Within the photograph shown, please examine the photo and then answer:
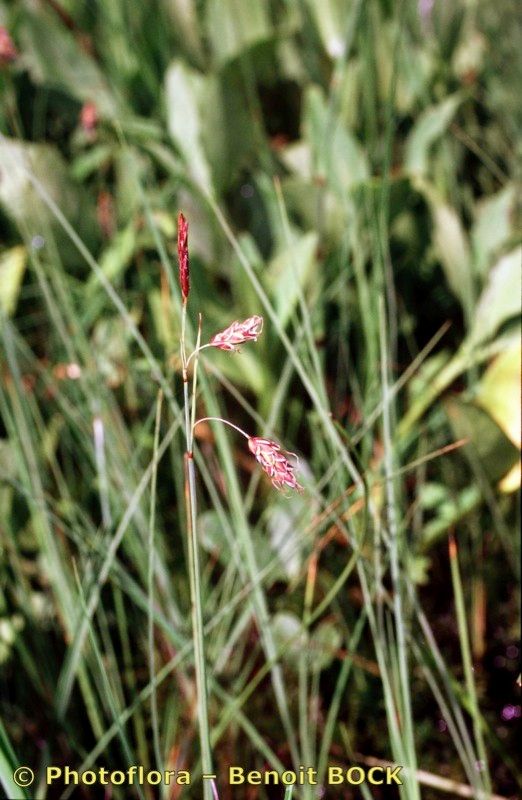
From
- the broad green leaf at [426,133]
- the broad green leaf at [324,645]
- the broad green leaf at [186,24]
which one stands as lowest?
the broad green leaf at [324,645]

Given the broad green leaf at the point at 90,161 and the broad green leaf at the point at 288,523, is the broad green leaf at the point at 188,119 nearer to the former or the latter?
the broad green leaf at the point at 90,161

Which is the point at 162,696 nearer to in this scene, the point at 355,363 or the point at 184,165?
the point at 355,363

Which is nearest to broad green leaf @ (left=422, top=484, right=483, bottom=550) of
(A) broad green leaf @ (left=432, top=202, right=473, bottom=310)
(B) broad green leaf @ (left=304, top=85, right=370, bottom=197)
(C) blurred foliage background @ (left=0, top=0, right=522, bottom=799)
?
(C) blurred foliage background @ (left=0, top=0, right=522, bottom=799)

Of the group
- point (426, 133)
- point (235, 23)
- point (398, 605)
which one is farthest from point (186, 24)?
point (398, 605)

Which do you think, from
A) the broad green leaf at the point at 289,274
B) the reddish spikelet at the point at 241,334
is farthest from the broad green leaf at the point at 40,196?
the reddish spikelet at the point at 241,334

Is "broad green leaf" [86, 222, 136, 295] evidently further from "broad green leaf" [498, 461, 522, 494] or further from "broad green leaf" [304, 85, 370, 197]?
"broad green leaf" [498, 461, 522, 494]

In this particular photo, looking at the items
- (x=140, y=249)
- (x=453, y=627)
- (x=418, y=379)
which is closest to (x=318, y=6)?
(x=140, y=249)
